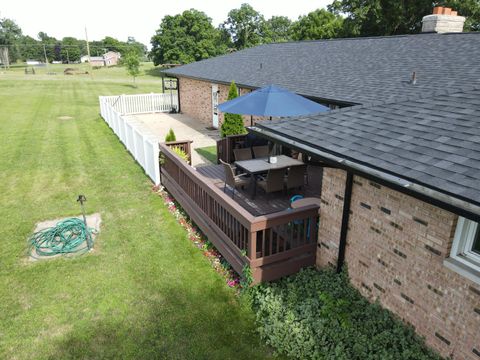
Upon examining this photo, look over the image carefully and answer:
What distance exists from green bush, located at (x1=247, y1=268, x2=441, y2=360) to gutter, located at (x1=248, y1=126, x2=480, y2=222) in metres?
1.99

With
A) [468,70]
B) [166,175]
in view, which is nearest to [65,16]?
[166,175]

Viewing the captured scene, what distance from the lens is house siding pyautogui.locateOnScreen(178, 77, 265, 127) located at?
18.3 meters

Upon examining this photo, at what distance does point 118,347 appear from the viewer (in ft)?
16.0

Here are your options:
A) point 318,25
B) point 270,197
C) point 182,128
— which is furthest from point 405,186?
point 318,25

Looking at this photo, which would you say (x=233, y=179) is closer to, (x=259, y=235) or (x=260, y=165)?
(x=260, y=165)

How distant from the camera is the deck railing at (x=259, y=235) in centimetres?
552

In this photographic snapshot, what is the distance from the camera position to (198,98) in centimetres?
2108

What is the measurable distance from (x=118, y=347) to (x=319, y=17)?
51456mm

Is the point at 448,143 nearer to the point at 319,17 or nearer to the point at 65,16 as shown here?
the point at 319,17

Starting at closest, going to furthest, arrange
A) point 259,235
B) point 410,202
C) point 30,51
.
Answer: point 410,202 < point 259,235 < point 30,51

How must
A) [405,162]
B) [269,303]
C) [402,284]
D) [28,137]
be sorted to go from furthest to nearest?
1. [28,137]
2. [269,303]
3. [402,284]
4. [405,162]

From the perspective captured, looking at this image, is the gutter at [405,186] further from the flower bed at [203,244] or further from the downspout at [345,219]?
the flower bed at [203,244]

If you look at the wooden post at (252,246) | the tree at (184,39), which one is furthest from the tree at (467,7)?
the tree at (184,39)

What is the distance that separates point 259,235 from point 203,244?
198cm
